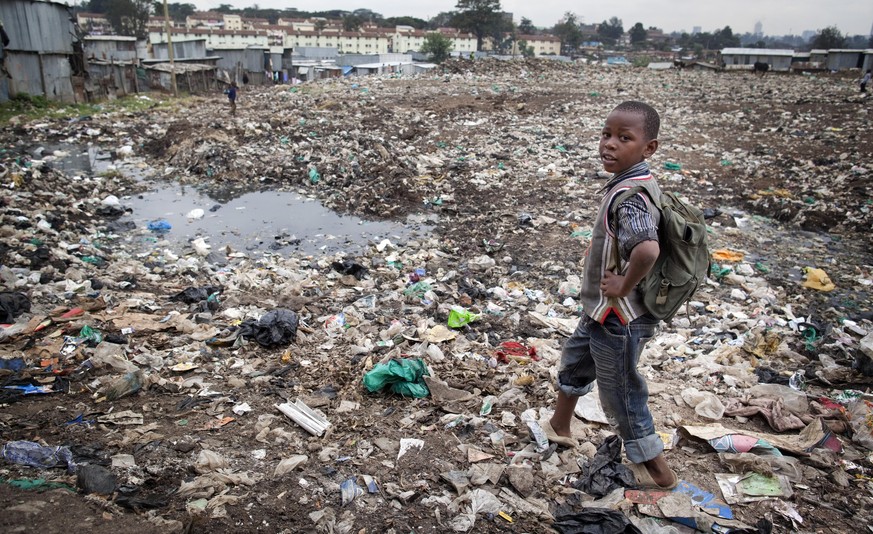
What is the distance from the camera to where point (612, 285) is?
1.89 m

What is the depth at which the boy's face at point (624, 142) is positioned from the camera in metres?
1.83

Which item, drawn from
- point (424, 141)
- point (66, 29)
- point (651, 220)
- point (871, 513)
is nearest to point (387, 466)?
point (651, 220)

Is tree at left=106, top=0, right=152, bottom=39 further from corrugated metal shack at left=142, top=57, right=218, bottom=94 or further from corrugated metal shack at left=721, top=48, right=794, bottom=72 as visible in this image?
corrugated metal shack at left=721, top=48, right=794, bottom=72

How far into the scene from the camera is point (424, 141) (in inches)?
412

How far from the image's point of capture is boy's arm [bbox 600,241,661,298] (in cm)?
174

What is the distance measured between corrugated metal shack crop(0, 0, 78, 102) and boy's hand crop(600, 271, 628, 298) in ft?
59.5

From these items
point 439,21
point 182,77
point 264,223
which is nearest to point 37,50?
point 182,77

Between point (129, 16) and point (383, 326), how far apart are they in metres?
56.3

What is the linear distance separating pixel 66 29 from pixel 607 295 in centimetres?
2192

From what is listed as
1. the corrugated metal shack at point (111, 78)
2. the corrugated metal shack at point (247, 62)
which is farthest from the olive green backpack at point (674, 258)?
the corrugated metal shack at point (247, 62)

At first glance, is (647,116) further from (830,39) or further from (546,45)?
(546,45)

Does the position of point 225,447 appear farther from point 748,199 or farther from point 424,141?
point 424,141

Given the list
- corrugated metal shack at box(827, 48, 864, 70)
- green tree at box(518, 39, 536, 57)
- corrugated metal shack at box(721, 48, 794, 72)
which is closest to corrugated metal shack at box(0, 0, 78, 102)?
corrugated metal shack at box(721, 48, 794, 72)

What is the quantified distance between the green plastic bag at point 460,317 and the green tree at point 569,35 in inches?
3072
